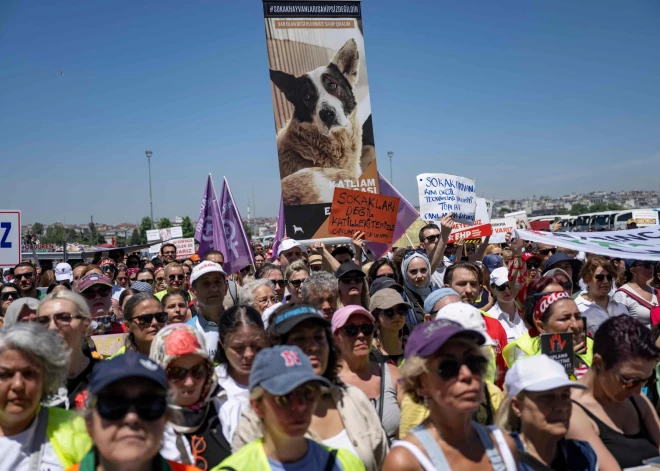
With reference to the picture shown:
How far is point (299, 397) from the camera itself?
216cm

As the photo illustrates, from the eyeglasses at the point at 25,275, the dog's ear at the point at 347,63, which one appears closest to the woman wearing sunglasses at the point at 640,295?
the dog's ear at the point at 347,63

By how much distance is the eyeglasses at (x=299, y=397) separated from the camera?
7.05 feet

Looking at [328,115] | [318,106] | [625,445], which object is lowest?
[625,445]

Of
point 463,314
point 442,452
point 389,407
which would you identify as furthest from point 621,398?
point 442,452

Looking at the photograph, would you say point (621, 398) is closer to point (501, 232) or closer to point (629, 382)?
point (629, 382)

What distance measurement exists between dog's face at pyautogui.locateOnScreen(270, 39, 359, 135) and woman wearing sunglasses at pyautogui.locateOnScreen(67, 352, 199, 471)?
360 inches

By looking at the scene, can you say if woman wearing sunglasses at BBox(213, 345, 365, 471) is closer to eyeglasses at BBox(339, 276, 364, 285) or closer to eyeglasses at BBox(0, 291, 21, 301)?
eyeglasses at BBox(339, 276, 364, 285)

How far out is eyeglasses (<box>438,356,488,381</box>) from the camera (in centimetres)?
223

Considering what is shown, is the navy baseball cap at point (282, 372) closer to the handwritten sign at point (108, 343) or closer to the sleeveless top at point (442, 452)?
the sleeveless top at point (442, 452)

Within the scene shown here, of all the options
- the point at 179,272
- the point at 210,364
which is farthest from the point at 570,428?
the point at 179,272

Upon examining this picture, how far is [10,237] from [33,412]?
20.8ft

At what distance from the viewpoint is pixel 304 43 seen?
36.1 feet

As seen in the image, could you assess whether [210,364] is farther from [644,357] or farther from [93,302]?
[93,302]

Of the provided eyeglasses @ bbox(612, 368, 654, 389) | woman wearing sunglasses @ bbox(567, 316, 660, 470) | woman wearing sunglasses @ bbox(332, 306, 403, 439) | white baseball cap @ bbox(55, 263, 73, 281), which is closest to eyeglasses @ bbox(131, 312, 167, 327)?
woman wearing sunglasses @ bbox(332, 306, 403, 439)
